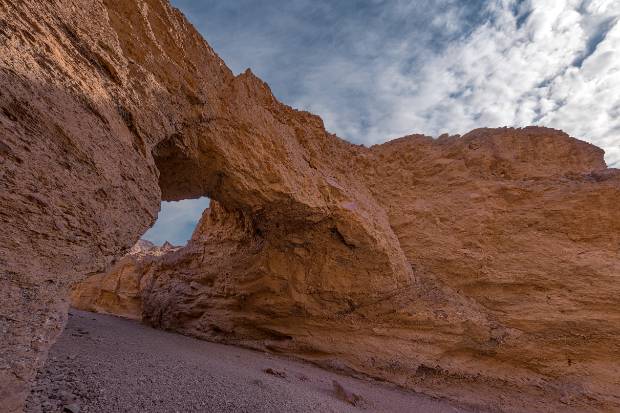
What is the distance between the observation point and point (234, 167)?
487 cm

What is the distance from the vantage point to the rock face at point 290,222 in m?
2.00

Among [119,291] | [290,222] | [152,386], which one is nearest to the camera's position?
[152,386]

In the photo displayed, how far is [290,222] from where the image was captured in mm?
6047

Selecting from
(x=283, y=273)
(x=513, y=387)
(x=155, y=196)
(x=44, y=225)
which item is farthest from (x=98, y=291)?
(x=513, y=387)

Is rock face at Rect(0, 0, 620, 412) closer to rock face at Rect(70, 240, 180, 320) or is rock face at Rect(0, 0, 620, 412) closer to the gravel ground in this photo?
the gravel ground

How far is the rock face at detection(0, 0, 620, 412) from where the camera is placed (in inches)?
78.6

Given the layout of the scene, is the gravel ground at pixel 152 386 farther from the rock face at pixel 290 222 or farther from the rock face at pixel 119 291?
the rock face at pixel 119 291

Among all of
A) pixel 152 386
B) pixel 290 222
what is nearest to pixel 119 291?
pixel 290 222

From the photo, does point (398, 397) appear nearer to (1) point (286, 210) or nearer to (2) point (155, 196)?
(1) point (286, 210)

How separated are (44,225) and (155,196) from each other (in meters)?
1.32

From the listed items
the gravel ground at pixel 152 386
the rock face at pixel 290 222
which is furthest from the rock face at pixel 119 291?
the gravel ground at pixel 152 386

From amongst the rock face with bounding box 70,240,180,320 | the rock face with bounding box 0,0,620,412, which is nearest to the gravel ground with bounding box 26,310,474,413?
the rock face with bounding box 0,0,620,412

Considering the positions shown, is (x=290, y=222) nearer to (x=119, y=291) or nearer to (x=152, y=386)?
(x=152, y=386)

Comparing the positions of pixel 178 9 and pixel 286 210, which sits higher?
pixel 178 9
